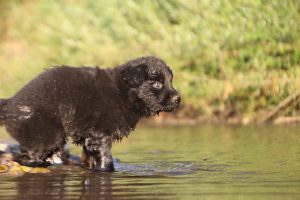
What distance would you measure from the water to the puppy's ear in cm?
104

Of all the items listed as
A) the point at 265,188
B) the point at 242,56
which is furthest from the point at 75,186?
the point at 242,56

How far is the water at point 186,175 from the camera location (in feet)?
26.4

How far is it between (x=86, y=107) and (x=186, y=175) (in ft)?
4.83

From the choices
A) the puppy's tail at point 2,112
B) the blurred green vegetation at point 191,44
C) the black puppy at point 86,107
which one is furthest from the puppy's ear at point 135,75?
the blurred green vegetation at point 191,44

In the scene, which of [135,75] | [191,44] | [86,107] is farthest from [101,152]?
[191,44]

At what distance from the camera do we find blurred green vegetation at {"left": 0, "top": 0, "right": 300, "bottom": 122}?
632 inches

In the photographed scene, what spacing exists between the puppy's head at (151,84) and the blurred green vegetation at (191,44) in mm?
5320

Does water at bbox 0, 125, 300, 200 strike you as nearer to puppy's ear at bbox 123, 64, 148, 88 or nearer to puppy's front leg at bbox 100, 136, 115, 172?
puppy's front leg at bbox 100, 136, 115, 172

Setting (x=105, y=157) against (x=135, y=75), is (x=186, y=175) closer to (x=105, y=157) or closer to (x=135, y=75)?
(x=105, y=157)

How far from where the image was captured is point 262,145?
517 inches

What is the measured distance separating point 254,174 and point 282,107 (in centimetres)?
791

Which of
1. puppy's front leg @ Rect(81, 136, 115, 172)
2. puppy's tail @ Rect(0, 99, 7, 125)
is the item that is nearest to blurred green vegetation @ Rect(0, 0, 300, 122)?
puppy's front leg @ Rect(81, 136, 115, 172)

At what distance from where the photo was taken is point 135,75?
411 inches

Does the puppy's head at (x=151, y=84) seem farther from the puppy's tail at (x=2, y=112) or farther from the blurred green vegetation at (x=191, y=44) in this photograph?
the blurred green vegetation at (x=191, y=44)
